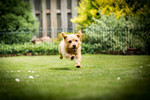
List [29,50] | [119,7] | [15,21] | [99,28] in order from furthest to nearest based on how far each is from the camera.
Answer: [15,21]
[119,7]
[29,50]
[99,28]

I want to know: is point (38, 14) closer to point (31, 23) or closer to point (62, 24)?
point (62, 24)

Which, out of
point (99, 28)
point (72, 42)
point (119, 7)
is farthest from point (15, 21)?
point (72, 42)

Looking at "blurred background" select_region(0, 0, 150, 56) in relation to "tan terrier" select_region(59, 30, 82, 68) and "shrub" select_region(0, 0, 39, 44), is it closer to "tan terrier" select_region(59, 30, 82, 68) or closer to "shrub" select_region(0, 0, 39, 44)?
"shrub" select_region(0, 0, 39, 44)

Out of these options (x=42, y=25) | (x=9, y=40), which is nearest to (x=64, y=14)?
(x=42, y=25)

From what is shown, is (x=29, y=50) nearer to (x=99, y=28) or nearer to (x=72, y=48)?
(x=99, y=28)

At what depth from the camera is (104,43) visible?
38.4 ft

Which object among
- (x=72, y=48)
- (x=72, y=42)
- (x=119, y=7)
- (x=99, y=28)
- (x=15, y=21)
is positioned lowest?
(x=72, y=48)

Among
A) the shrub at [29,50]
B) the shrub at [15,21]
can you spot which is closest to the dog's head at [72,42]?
the shrub at [29,50]

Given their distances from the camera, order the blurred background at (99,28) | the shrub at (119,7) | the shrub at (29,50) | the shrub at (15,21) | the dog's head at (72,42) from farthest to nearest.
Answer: the shrub at (15,21)
the shrub at (119,7)
the shrub at (29,50)
the blurred background at (99,28)
the dog's head at (72,42)

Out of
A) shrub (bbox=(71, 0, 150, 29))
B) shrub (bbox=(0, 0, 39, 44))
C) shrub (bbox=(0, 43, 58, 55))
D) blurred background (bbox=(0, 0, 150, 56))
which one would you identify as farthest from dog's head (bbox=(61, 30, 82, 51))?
shrub (bbox=(0, 0, 39, 44))

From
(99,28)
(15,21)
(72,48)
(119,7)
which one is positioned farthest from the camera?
(15,21)

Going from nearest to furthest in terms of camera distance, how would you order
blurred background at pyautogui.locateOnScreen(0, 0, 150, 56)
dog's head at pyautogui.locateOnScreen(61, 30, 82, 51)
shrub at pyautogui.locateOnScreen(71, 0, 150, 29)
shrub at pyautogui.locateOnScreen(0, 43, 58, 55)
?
dog's head at pyautogui.locateOnScreen(61, 30, 82, 51) < blurred background at pyautogui.locateOnScreen(0, 0, 150, 56) < shrub at pyautogui.locateOnScreen(0, 43, 58, 55) < shrub at pyautogui.locateOnScreen(71, 0, 150, 29)

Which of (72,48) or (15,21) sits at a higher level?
(15,21)

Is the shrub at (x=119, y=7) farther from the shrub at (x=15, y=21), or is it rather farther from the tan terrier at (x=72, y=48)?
the tan terrier at (x=72, y=48)
